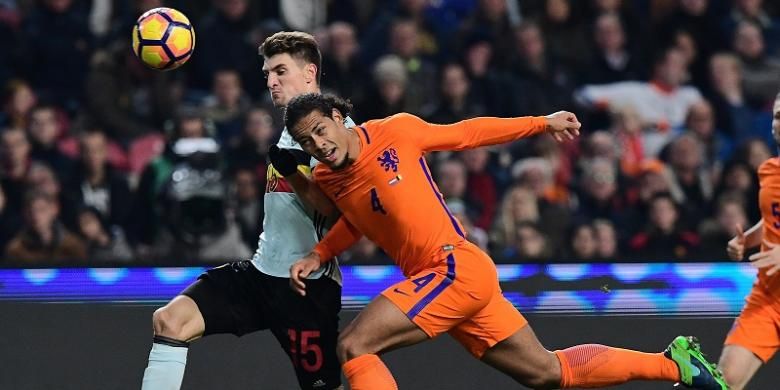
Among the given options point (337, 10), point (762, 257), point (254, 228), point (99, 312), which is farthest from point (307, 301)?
point (337, 10)

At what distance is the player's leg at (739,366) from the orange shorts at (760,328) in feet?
0.09

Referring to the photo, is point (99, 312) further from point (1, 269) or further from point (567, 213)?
point (567, 213)

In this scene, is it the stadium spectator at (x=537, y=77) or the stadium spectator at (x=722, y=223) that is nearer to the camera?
the stadium spectator at (x=722, y=223)

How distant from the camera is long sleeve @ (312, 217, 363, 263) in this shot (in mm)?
5613

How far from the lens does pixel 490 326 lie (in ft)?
18.1

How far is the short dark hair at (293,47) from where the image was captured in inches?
231

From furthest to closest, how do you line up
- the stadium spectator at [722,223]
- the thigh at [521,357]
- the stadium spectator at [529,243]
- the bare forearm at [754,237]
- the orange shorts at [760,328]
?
1. the stadium spectator at [722,223]
2. the stadium spectator at [529,243]
3. the bare forearm at [754,237]
4. the orange shorts at [760,328]
5. the thigh at [521,357]

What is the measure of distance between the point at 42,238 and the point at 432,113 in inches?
113

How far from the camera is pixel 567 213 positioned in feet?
29.2

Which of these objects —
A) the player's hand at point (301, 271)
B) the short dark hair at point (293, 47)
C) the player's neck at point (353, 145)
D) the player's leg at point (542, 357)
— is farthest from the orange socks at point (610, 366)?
the short dark hair at point (293, 47)

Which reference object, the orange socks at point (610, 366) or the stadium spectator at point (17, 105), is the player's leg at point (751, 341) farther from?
the stadium spectator at point (17, 105)

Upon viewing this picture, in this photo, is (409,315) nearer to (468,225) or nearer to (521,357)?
(521,357)

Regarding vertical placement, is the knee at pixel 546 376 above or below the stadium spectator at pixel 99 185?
below

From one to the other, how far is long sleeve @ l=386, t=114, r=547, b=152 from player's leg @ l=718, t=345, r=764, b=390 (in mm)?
1384
